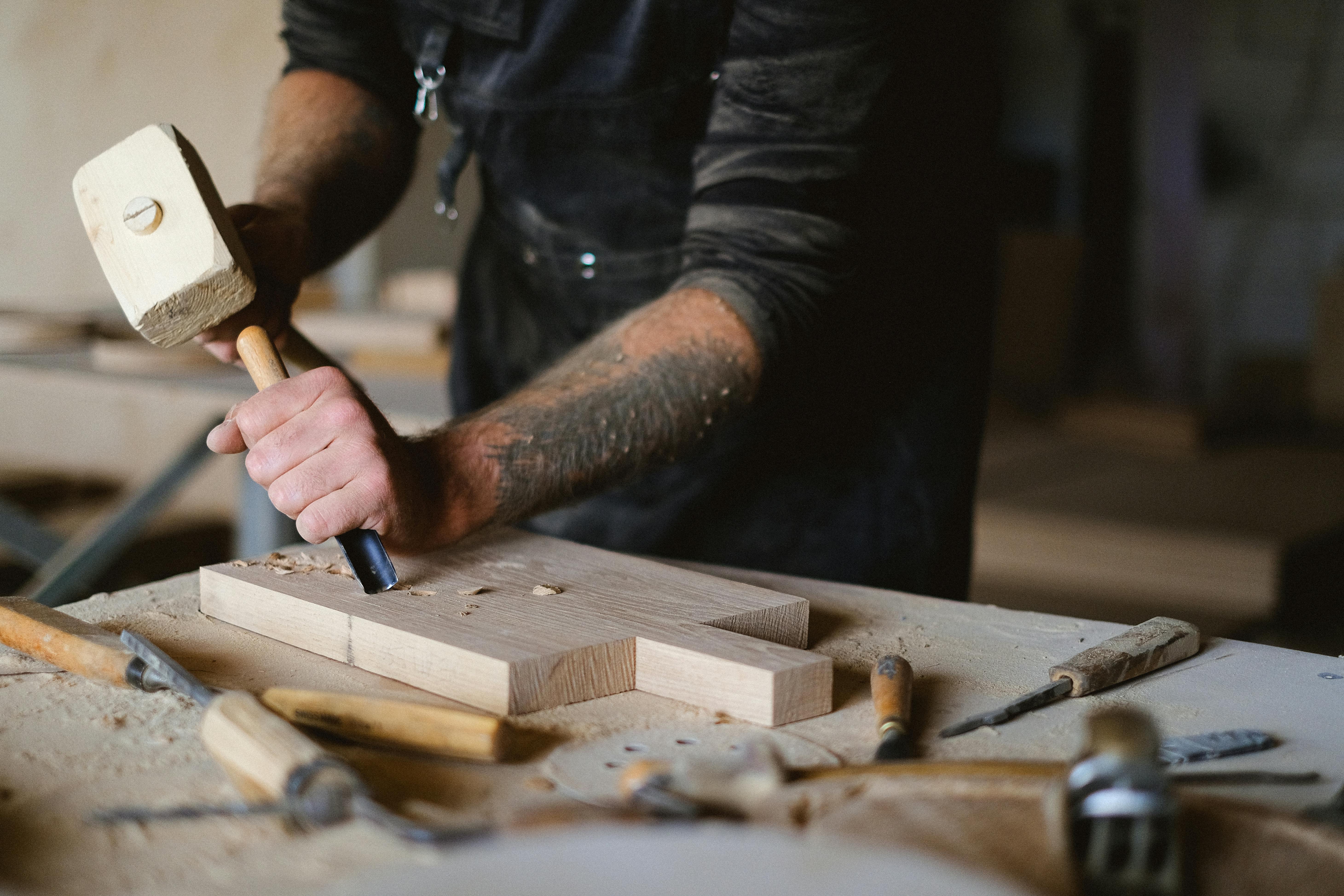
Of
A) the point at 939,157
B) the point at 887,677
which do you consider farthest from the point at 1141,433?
the point at 887,677

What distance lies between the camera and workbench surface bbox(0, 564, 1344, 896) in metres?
0.70

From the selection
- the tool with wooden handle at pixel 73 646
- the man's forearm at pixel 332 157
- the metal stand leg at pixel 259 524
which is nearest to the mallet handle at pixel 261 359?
the tool with wooden handle at pixel 73 646

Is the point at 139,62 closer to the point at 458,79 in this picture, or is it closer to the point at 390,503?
the point at 458,79

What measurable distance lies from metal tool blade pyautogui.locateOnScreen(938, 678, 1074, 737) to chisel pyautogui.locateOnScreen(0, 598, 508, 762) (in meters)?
0.36

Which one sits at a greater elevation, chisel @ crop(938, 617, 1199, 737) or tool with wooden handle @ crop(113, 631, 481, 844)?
tool with wooden handle @ crop(113, 631, 481, 844)

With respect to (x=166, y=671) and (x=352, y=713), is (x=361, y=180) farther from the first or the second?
(x=352, y=713)

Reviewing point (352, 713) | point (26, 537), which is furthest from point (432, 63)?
point (26, 537)

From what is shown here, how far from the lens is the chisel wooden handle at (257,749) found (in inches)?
29.0

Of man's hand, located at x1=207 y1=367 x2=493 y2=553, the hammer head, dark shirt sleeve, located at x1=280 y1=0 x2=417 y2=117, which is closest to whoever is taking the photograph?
man's hand, located at x1=207 y1=367 x2=493 y2=553

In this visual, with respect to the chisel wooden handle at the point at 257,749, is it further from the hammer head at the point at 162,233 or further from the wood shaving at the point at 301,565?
the hammer head at the point at 162,233

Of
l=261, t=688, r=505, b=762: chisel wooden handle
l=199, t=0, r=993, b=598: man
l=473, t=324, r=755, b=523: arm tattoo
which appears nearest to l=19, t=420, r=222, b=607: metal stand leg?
l=199, t=0, r=993, b=598: man

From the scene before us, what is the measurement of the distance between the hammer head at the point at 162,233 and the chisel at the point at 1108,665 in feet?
2.80

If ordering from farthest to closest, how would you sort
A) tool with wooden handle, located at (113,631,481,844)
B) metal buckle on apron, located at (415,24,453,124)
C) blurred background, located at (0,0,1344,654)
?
blurred background, located at (0,0,1344,654)
metal buckle on apron, located at (415,24,453,124)
tool with wooden handle, located at (113,631,481,844)

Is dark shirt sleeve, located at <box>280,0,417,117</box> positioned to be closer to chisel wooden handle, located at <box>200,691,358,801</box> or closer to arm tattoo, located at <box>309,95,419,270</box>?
arm tattoo, located at <box>309,95,419,270</box>
